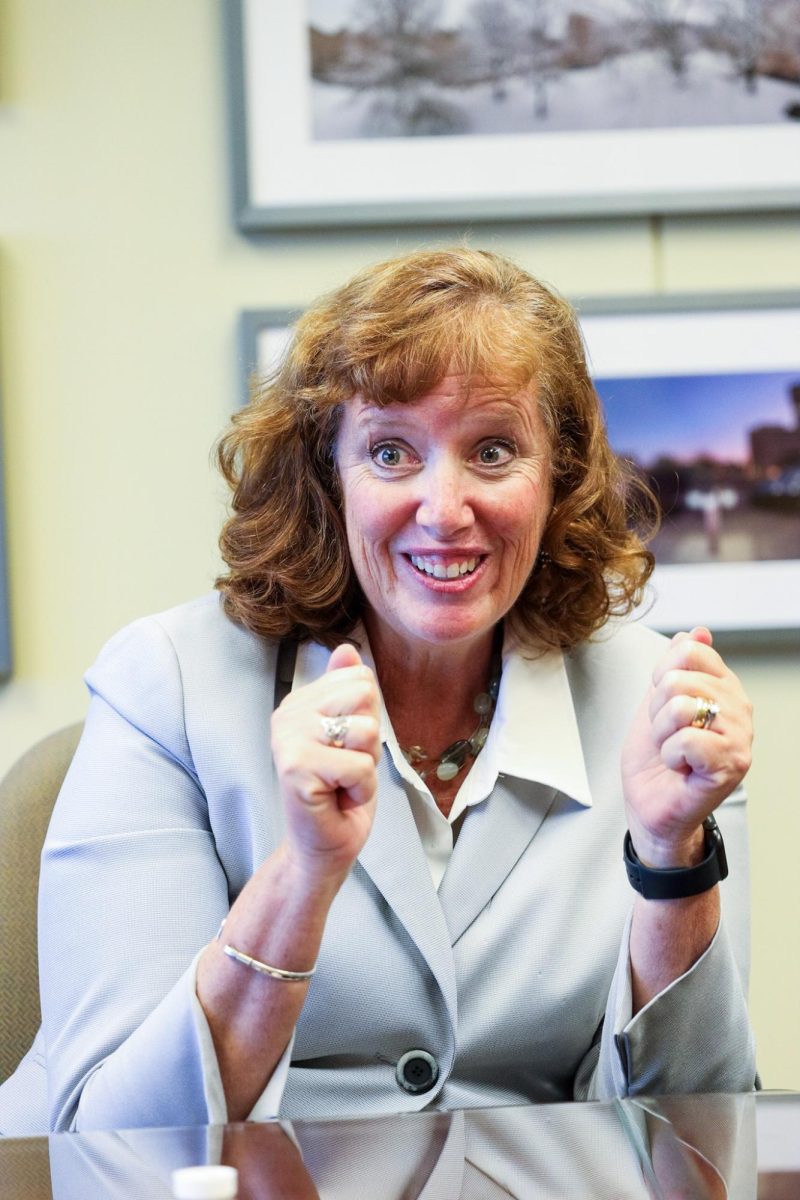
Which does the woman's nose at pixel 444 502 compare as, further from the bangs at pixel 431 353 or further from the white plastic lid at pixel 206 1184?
the white plastic lid at pixel 206 1184

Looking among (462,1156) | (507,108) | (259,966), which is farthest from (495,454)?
(507,108)

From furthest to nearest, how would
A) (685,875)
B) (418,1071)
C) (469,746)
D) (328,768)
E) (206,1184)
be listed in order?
(469,746) → (418,1071) → (685,875) → (328,768) → (206,1184)

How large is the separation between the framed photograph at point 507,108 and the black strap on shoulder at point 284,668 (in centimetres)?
83

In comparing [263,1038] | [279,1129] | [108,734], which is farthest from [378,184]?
[279,1129]

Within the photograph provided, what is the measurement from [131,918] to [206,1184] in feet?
1.60

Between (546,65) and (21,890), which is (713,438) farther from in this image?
(21,890)

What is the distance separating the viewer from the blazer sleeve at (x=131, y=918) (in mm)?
1191

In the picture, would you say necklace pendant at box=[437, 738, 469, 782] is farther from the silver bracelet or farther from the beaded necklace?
the silver bracelet

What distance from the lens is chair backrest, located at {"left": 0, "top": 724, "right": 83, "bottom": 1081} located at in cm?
165

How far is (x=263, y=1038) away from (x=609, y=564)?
0.72 metres

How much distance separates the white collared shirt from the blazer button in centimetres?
18

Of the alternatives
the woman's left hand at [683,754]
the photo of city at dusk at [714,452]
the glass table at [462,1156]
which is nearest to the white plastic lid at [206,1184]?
the glass table at [462,1156]

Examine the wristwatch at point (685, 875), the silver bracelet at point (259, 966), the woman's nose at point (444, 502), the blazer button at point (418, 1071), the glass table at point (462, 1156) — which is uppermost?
the woman's nose at point (444, 502)

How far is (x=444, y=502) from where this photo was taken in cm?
143
